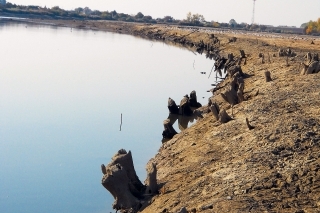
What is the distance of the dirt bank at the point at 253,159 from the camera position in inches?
385

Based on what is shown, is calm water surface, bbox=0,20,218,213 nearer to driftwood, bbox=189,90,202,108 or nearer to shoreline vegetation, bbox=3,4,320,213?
driftwood, bbox=189,90,202,108

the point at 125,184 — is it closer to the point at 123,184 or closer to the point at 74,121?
the point at 123,184

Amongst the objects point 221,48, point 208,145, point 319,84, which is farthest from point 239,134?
point 221,48

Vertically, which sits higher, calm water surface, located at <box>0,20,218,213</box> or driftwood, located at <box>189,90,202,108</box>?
driftwood, located at <box>189,90,202,108</box>

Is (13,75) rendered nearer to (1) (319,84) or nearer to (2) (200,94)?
(2) (200,94)

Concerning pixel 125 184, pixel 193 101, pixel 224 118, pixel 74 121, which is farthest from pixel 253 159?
pixel 193 101

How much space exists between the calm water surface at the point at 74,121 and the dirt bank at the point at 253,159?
2285mm

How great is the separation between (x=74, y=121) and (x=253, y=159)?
13228 millimetres

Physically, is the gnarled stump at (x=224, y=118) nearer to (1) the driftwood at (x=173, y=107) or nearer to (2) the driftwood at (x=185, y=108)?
(2) the driftwood at (x=185, y=108)

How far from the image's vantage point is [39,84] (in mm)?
33406

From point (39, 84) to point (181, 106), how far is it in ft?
41.7

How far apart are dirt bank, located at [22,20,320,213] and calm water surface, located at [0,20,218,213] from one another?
228cm

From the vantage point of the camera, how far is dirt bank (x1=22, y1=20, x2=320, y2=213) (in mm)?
9781

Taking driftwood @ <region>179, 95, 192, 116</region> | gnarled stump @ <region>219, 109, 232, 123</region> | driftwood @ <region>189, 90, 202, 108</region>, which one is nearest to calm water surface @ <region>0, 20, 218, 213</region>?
driftwood @ <region>179, 95, 192, 116</region>
